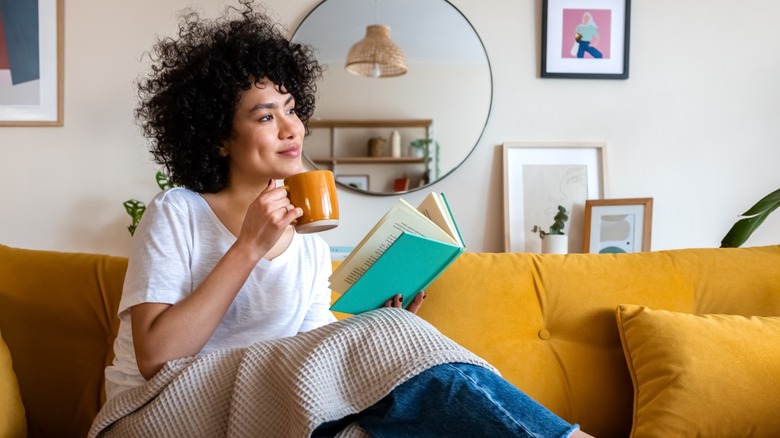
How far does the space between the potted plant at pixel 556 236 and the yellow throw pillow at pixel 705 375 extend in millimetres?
665

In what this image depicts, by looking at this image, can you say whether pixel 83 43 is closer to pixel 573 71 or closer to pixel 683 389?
pixel 573 71

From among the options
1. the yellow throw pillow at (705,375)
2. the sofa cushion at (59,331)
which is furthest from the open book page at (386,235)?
the sofa cushion at (59,331)

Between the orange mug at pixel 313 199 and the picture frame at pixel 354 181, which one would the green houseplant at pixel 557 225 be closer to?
the picture frame at pixel 354 181

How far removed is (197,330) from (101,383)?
0.55 m

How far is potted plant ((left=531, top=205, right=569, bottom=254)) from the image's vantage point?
2.25 meters

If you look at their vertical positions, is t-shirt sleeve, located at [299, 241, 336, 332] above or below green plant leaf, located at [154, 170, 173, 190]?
below

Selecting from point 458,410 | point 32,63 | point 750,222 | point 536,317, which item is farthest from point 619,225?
point 32,63

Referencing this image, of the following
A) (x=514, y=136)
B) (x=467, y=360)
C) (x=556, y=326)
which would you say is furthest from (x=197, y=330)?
(x=514, y=136)

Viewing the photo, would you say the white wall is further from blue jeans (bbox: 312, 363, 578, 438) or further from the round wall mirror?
blue jeans (bbox: 312, 363, 578, 438)

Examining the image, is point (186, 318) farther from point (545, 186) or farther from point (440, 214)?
point (545, 186)

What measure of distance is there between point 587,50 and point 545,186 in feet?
1.55

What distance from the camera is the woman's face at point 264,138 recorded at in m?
1.46

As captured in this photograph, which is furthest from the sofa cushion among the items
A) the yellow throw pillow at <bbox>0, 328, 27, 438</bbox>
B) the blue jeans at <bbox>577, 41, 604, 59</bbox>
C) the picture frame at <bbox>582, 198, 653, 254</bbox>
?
the blue jeans at <bbox>577, 41, 604, 59</bbox>

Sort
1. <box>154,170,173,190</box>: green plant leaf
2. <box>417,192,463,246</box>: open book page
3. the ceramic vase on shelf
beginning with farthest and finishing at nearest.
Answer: the ceramic vase on shelf → <box>154,170,173,190</box>: green plant leaf → <box>417,192,463,246</box>: open book page
